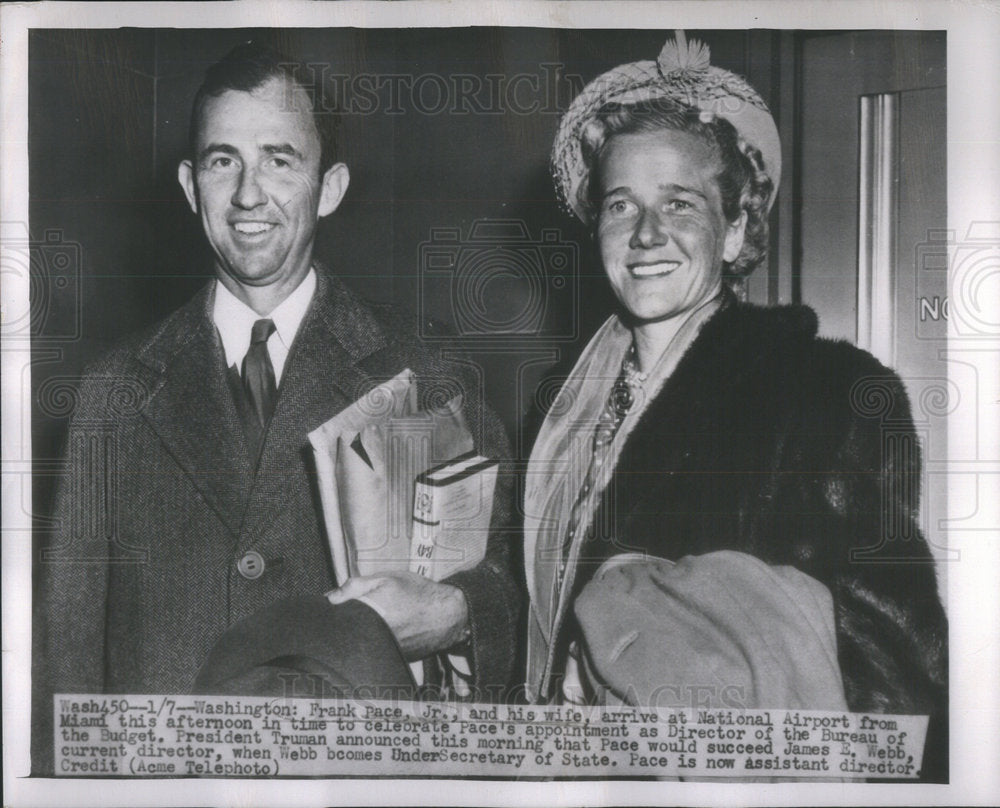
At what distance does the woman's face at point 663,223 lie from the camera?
2.02m

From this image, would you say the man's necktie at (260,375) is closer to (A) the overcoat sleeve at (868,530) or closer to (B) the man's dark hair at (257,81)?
(B) the man's dark hair at (257,81)

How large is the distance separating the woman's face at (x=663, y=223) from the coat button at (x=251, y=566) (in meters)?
1.00

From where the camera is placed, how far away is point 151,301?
213cm

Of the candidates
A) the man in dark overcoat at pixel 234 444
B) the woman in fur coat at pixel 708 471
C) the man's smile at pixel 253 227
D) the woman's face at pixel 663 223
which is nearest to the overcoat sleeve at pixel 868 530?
the woman in fur coat at pixel 708 471

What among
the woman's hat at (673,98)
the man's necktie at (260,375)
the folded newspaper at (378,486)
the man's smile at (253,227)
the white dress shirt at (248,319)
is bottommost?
the folded newspaper at (378,486)

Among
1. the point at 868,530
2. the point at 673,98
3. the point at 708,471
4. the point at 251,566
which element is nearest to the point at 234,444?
the point at 251,566

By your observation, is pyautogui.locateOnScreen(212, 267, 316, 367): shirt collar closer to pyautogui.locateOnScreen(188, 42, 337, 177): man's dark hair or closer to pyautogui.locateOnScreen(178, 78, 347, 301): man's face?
pyautogui.locateOnScreen(178, 78, 347, 301): man's face

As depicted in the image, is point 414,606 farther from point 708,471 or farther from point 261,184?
point 261,184

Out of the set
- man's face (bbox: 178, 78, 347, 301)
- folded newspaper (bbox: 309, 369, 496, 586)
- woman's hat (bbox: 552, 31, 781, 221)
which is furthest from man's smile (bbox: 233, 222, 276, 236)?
woman's hat (bbox: 552, 31, 781, 221)

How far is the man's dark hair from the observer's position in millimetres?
2092

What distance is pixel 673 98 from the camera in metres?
2.06

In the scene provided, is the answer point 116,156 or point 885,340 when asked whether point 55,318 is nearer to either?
point 116,156

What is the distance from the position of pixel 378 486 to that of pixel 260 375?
0.37m

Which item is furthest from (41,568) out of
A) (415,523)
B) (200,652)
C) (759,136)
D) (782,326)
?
(759,136)
